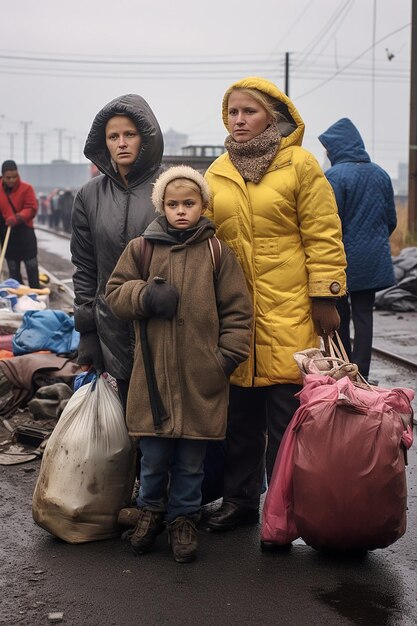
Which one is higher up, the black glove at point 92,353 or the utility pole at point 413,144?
the utility pole at point 413,144

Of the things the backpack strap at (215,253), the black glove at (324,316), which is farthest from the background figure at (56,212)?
the backpack strap at (215,253)

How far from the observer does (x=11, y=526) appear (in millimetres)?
5176

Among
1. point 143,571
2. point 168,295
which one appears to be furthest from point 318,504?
point 168,295

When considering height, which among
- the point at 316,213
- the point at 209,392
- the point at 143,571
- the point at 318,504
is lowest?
the point at 143,571

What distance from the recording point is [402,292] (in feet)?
48.8

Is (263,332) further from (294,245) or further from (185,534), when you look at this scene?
(185,534)

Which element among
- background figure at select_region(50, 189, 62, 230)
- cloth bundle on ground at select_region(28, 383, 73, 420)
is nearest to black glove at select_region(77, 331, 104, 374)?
cloth bundle on ground at select_region(28, 383, 73, 420)

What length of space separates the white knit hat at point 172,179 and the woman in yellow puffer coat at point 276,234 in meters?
0.19

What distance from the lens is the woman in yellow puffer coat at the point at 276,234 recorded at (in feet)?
15.7

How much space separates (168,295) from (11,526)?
1507mm

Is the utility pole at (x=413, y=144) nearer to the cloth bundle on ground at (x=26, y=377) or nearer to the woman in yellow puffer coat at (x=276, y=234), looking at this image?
the cloth bundle on ground at (x=26, y=377)

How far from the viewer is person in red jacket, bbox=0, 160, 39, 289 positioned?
13.4m

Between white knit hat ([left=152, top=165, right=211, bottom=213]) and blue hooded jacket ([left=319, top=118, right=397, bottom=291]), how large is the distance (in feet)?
10.8

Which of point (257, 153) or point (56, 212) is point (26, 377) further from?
point (56, 212)
